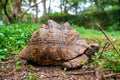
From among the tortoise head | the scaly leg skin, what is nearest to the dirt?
the scaly leg skin

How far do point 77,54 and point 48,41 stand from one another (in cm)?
54

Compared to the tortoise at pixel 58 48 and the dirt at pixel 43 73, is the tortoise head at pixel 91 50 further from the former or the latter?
the dirt at pixel 43 73

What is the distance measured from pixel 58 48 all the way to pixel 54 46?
0.08 m

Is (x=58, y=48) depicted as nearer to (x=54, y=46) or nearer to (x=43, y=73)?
(x=54, y=46)

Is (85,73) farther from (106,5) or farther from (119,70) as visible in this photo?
(106,5)

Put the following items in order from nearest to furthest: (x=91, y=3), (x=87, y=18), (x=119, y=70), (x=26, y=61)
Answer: (x=119, y=70), (x=26, y=61), (x=87, y=18), (x=91, y=3)

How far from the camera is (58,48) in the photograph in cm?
464

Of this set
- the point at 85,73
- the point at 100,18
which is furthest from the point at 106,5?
the point at 85,73

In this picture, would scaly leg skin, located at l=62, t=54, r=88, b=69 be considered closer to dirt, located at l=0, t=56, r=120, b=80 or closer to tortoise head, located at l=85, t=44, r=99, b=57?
dirt, located at l=0, t=56, r=120, b=80

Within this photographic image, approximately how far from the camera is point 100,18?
23203 mm

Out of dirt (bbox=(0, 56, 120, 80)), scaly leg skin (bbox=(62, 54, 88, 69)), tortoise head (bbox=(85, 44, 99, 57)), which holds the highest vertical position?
tortoise head (bbox=(85, 44, 99, 57))

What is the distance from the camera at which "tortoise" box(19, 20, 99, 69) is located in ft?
14.9

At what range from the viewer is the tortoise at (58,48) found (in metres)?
4.54

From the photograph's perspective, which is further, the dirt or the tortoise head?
the tortoise head
